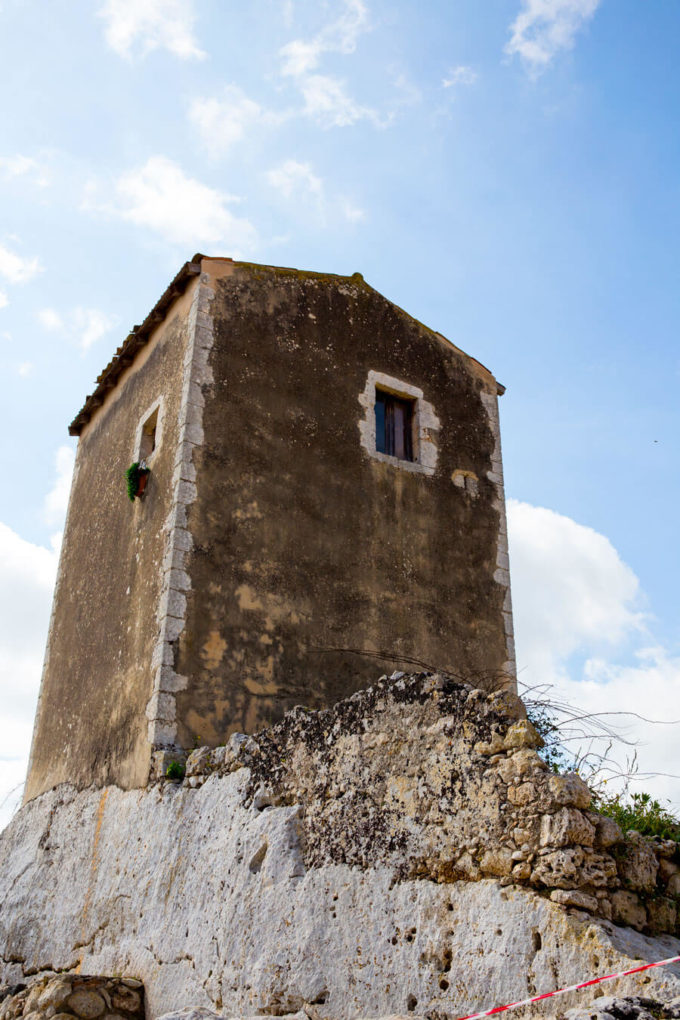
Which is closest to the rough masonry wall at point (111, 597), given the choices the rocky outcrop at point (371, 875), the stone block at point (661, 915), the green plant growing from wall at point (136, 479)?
the green plant growing from wall at point (136, 479)

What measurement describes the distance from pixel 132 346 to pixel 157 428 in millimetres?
1539

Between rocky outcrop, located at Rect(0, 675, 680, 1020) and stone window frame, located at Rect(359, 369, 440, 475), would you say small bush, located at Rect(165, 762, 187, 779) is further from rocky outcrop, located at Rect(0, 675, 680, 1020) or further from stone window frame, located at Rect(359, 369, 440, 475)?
stone window frame, located at Rect(359, 369, 440, 475)

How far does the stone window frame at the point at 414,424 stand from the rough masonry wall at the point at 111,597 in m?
1.90

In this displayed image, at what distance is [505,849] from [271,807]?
1908mm

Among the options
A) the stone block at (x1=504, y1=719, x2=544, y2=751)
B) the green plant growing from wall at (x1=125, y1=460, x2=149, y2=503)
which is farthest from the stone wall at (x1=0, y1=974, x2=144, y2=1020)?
the green plant growing from wall at (x1=125, y1=460, x2=149, y2=503)

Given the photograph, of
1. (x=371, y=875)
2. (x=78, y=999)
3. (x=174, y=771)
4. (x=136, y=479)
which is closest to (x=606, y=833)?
(x=371, y=875)

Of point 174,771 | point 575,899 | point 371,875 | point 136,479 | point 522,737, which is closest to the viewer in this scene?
point 575,899

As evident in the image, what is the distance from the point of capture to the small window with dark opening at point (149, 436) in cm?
916

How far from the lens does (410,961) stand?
4.30 meters

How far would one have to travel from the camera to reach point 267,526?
8188 mm

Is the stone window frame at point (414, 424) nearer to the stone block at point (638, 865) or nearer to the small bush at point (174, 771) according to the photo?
the small bush at point (174, 771)

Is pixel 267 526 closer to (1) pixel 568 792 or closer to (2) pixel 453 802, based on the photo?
(2) pixel 453 802

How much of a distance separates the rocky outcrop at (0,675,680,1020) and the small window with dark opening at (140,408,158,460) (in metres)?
3.46

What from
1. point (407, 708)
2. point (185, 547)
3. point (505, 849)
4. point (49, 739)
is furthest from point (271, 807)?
point (49, 739)
